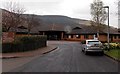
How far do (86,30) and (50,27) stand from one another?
1205 centimetres

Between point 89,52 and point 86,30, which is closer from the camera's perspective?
point 89,52

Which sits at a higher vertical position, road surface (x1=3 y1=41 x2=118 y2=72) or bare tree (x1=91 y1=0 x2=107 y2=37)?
bare tree (x1=91 y1=0 x2=107 y2=37)

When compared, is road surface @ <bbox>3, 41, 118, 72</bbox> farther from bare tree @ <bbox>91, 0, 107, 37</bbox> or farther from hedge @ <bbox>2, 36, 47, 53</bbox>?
bare tree @ <bbox>91, 0, 107, 37</bbox>

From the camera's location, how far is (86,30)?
73.3 m

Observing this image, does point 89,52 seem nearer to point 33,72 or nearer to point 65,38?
point 33,72

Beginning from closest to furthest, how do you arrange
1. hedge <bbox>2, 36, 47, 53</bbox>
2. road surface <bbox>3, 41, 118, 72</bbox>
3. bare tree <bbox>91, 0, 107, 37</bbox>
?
road surface <bbox>3, 41, 118, 72</bbox> < hedge <bbox>2, 36, 47, 53</bbox> < bare tree <bbox>91, 0, 107, 37</bbox>

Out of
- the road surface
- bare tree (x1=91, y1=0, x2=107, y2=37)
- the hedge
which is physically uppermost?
bare tree (x1=91, y1=0, x2=107, y2=37)

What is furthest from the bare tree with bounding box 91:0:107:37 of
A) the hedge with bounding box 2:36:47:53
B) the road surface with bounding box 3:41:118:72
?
the road surface with bounding box 3:41:118:72

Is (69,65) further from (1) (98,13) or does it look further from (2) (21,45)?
(1) (98,13)

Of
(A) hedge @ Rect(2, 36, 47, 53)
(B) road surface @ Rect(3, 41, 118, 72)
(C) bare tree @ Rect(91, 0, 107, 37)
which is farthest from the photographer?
(C) bare tree @ Rect(91, 0, 107, 37)

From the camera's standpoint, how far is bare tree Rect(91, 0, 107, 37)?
5375 cm

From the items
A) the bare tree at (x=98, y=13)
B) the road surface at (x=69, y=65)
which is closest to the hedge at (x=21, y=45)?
the road surface at (x=69, y=65)

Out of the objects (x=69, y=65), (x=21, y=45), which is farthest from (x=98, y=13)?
(x=69, y=65)

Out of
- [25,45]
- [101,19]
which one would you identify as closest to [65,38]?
[101,19]
